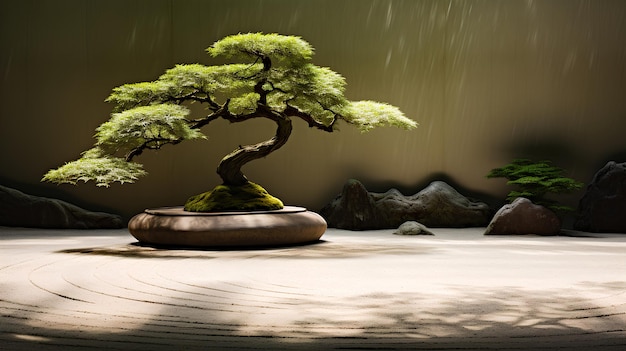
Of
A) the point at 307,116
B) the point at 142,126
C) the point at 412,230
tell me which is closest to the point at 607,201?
the point at 412,230

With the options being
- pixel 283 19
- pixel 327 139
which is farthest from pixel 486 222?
pixel 283 19

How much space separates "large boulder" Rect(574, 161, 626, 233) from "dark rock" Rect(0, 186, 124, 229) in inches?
223

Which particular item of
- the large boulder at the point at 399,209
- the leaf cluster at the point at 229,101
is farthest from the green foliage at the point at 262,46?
the large boulder at the point at 399,209

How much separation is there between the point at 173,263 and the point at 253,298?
147cm

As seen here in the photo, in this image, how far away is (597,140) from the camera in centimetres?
786

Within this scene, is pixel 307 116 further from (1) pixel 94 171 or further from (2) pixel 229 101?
(1) pixel 94 171

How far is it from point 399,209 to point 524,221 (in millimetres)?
1562

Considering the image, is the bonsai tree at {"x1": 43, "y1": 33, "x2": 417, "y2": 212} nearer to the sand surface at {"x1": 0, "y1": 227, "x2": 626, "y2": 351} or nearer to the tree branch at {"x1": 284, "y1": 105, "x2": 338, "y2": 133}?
the tree branch at {"x1": 284, "y1": 105, "x2": 338, "y2": 133}

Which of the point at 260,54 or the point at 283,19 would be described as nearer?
the point at 260,54

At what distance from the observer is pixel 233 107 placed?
6.00 meters

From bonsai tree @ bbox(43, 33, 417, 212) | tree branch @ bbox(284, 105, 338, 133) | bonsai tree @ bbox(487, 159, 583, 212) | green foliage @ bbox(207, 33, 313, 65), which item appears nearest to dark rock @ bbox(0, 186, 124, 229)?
bonsai tree @ bbox(43, 33, 417, 212)

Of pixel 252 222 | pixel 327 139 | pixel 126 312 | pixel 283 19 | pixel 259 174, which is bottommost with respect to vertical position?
pixel 126 312

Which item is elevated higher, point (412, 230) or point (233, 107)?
point (233, 107)

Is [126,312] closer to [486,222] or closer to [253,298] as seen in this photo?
[253,298]
